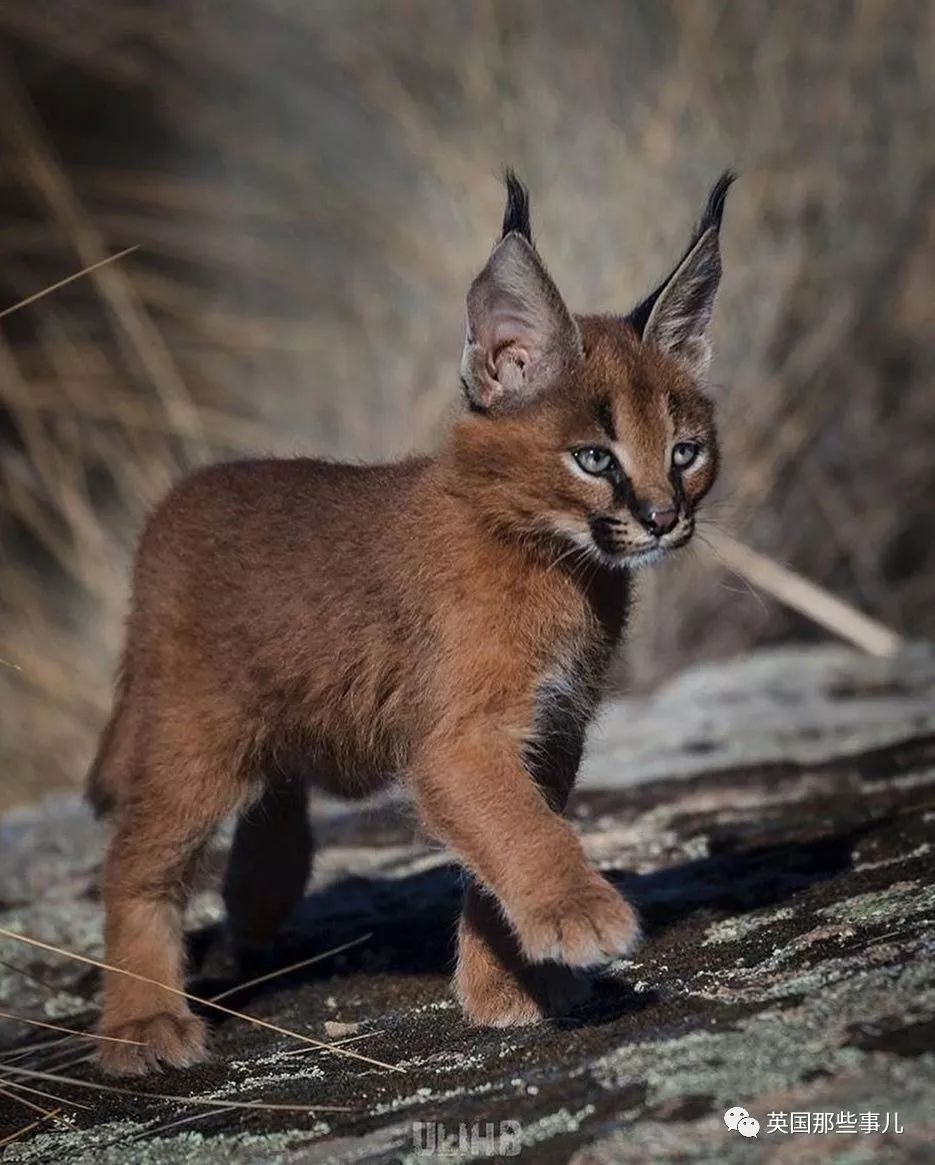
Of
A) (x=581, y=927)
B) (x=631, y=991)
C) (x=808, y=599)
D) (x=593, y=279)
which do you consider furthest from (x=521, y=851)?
(x=593, y=279)

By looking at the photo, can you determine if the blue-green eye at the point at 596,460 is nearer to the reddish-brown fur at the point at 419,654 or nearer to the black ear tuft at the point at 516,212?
the reddish-brown fur at the point at 419,654

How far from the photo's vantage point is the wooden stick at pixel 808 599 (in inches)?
298

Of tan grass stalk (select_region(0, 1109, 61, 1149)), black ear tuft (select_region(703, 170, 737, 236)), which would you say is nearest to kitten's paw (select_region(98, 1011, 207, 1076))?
tan grass stalk (select_region(0, 1109, 61, 1149))

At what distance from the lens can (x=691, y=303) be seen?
427 cm

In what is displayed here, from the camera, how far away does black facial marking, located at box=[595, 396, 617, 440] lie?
3.80 meters

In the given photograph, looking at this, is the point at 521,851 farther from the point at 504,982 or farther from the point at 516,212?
the point at 516,212

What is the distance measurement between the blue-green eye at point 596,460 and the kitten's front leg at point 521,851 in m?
0.60

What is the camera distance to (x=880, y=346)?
8500mm

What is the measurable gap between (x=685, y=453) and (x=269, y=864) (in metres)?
1.59

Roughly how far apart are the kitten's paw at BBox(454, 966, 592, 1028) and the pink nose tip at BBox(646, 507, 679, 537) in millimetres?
940

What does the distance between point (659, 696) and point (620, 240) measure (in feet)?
6.88

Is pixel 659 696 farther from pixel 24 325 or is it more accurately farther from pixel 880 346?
pixel 24 325

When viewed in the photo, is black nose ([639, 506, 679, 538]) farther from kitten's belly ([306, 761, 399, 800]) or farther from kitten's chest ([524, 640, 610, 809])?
kitten's belly ([306, 761, 399, 800])

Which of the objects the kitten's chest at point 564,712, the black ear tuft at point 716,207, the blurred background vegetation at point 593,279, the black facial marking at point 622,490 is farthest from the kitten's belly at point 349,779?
the blurred background vegetation at point 593,279
